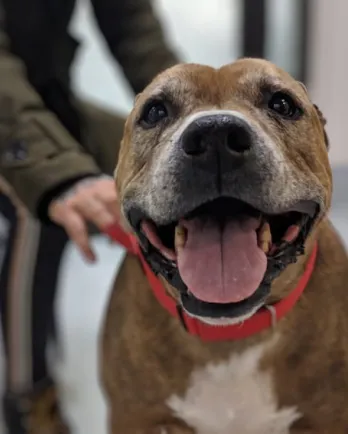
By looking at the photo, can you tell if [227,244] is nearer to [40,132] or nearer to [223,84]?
[223,84]

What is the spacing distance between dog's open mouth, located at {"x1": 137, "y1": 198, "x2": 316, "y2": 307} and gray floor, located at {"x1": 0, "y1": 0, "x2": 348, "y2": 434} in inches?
31.0

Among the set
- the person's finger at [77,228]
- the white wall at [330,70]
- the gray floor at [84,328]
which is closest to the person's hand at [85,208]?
the person's finger at [77,228]

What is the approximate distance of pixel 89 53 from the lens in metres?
2.78

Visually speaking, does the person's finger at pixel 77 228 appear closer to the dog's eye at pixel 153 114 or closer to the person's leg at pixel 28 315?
the dog's eye at pixel 153 114

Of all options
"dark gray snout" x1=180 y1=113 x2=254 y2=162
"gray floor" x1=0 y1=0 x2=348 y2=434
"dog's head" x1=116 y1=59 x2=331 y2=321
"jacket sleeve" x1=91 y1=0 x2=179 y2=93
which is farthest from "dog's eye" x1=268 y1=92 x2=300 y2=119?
"gray floor" x1=0 y1=0 x2=348 y2=434

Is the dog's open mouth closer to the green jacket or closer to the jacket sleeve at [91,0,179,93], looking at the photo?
the green jacket

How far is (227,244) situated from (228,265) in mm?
27

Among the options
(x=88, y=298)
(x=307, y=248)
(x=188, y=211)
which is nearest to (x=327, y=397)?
(x=307, y=248)

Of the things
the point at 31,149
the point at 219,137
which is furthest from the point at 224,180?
the point at 31,149

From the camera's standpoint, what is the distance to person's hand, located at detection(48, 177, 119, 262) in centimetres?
115

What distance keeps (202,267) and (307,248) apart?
18cm

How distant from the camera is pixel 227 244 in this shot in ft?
3.26

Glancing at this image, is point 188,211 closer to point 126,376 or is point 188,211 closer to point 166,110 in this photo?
point 166,110

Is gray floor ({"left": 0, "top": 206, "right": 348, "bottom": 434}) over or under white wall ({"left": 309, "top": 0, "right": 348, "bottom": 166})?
under
